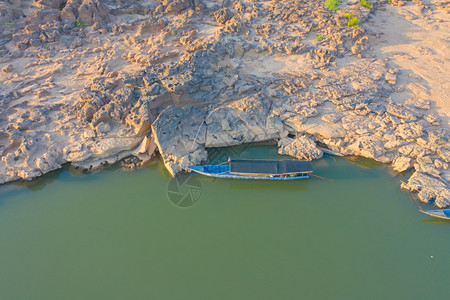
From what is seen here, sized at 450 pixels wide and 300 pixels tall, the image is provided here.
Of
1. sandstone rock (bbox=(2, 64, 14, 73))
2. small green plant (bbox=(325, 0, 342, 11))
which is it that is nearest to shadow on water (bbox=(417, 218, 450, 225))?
small green plant (bbox=(325, 0, 342, 11))

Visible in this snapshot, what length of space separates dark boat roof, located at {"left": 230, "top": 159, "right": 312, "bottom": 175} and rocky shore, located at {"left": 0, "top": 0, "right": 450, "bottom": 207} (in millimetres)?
1163

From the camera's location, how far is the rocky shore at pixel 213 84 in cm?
1457

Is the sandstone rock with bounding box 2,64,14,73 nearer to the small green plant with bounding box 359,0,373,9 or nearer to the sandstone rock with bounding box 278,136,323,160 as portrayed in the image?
the sandstone rock with bounding box 278,136,323,160

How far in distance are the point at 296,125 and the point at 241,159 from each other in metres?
3.90

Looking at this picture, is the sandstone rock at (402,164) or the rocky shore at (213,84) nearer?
the sandstone rock at (402,164)

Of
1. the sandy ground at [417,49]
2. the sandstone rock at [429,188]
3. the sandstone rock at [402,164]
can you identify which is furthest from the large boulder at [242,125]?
the sandy ground at [417,49]

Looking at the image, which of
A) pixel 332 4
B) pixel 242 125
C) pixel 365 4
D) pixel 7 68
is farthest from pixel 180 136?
pixel 365 4

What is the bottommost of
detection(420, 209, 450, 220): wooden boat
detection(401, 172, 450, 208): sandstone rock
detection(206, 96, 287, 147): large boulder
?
detection(420, 209, 450, 220): wooden boat

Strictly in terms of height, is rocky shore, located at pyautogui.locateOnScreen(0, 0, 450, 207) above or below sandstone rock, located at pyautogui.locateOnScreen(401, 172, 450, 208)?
above

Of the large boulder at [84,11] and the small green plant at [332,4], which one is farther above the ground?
the large boulder at [84,11]

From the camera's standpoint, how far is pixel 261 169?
45.1ft

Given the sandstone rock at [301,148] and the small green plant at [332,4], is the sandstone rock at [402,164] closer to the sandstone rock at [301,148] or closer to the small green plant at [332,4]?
the sandstone rock at [301,148]

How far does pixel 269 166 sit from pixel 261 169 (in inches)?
17.7

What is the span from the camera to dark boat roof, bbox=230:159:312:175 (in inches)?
536
